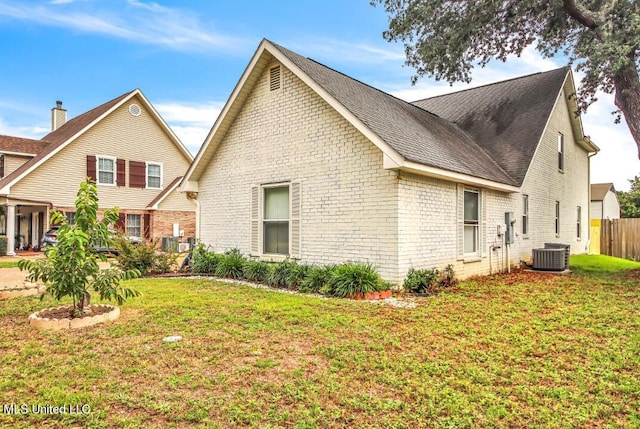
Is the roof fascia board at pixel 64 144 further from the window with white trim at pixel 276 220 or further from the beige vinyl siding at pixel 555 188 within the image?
the beige vinyl siding at pixel 555 188

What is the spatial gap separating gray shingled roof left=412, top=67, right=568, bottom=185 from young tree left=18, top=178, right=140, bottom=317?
10.7m

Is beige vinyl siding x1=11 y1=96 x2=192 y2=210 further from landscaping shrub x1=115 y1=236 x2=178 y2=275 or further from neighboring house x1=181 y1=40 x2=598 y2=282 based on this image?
landscaping shrub x1=115 y1=236 x2=178 y2=275

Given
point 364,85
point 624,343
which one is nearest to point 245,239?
point 364,85

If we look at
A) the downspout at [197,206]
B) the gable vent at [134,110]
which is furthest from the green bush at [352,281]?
A: the gable vent at [134,110]

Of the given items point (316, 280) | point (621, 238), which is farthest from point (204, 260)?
point (621, 238)

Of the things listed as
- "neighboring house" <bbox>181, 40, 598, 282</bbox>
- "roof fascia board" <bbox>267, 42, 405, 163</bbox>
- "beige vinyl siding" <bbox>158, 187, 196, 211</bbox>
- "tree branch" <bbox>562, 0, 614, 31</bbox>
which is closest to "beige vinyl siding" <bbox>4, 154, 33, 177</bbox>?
"beige vinyl siding" <bbox>158, 187, 196, 211</bbox>

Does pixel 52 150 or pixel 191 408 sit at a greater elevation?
pixel 52 150

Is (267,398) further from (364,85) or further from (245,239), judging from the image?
(364,85)

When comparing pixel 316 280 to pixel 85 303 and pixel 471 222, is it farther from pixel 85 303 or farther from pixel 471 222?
pixel 471 222

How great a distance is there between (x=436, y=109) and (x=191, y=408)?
16094mm

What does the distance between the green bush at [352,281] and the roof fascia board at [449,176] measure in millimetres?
2080

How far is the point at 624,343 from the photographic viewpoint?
190 inches

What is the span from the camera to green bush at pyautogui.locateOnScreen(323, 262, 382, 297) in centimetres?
768

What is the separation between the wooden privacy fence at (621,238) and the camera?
687 inches
